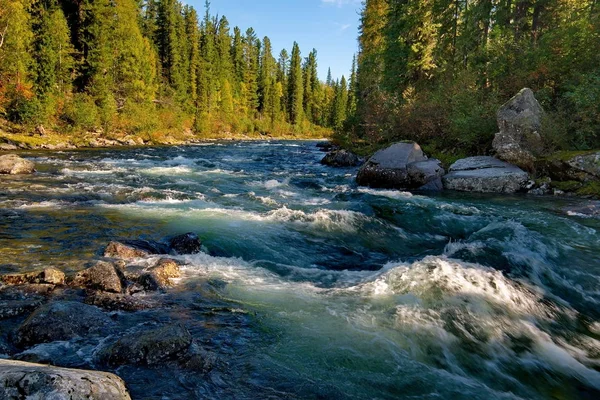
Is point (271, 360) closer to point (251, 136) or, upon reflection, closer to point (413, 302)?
point (413, 302)

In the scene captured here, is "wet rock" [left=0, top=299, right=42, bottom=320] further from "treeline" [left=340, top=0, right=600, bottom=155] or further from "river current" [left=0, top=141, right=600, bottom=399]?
Answer: "treeline" [left=340, top=0, right=600, bottom=155]

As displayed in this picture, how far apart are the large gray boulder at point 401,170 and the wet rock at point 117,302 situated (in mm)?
13087

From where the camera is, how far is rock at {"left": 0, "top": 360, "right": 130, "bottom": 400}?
2.49m

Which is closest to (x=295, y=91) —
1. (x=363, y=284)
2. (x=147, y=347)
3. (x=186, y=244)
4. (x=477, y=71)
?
(x=477, y=71)

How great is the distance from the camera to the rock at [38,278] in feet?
19.3

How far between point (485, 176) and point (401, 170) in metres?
3.38

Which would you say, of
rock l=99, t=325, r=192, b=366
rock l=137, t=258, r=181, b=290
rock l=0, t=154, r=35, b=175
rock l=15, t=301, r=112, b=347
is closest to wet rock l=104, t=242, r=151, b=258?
rock l=137, t=258, r=181, b=290

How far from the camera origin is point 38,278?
19.6ft

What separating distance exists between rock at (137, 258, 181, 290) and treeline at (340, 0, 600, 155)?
1523 centimetres

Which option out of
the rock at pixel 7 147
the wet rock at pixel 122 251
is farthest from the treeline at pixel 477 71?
the rock at pixel 7 147

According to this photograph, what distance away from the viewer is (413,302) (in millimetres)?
5824

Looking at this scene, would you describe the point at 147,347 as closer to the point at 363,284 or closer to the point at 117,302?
the point at 117,302

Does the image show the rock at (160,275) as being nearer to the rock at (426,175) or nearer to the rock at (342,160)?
the rock at (426,175)


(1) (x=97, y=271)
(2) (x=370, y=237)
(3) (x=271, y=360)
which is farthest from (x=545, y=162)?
(1) (x=97, y=271)
